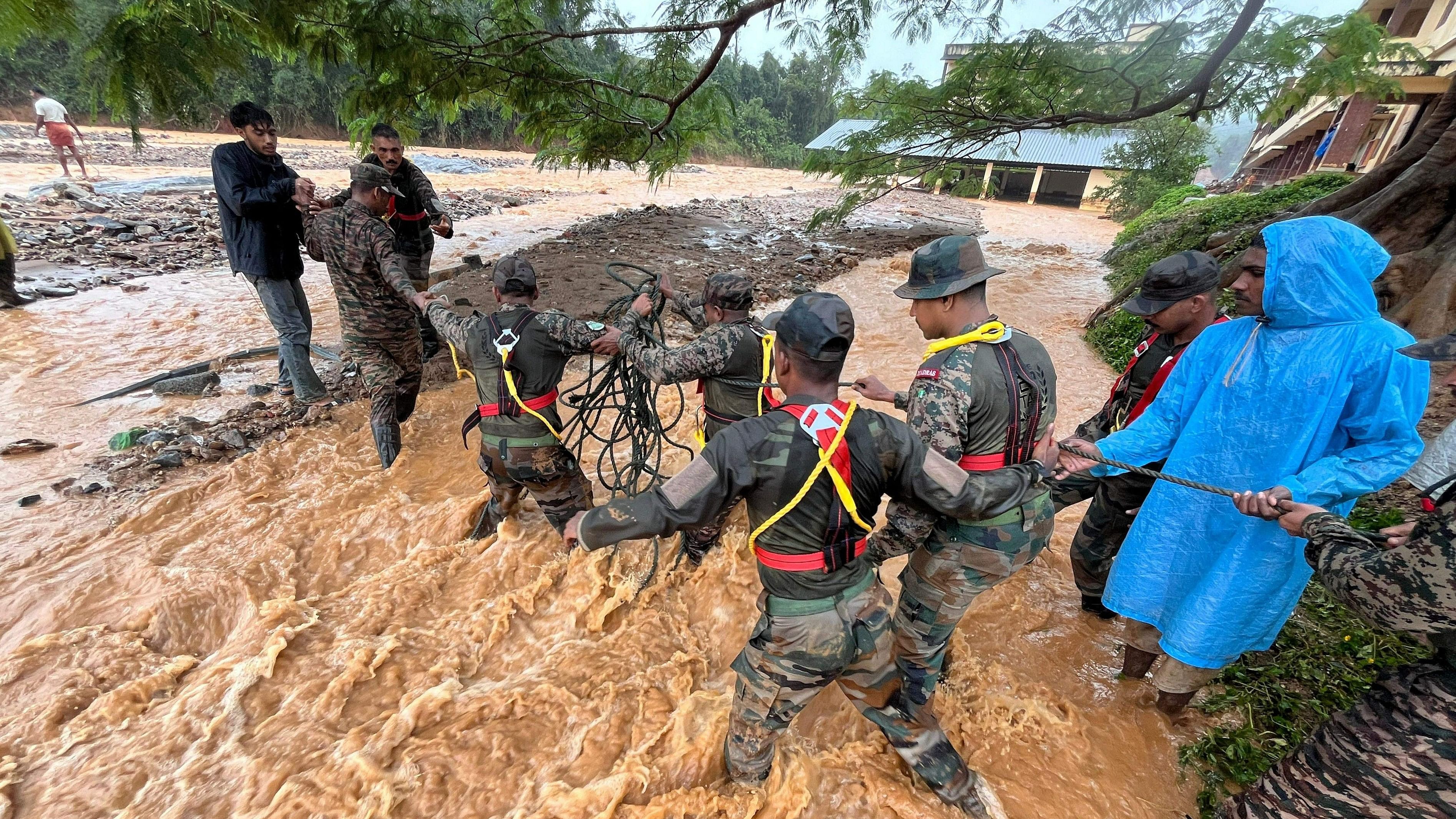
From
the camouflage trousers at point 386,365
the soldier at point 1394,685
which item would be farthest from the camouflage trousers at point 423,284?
the soldier at point 1394,685

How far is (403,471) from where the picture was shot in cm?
472

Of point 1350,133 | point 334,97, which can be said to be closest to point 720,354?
point 1350,133

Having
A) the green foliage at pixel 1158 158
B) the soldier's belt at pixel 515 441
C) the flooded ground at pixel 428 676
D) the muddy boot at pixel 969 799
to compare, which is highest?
the green foliage at pixel 1158 158

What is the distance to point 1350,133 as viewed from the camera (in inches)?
677

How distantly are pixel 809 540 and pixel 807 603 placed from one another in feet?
0.82

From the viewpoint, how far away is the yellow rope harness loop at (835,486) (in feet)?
5.83

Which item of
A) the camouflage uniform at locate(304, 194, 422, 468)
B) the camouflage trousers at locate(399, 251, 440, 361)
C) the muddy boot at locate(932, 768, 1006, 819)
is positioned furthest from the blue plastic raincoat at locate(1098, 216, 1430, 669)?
the camouflage trousers at locate(399, 251, 440, 361)

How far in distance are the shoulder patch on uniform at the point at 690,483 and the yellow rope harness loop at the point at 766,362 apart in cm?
139

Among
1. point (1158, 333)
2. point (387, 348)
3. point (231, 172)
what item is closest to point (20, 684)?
point (387, 348)

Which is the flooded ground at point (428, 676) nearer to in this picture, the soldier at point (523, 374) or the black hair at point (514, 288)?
the soldier at point (523, 374)

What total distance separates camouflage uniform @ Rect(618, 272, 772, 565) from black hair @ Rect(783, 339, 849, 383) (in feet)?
3.77

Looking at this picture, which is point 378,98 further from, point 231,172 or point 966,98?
point 966,98

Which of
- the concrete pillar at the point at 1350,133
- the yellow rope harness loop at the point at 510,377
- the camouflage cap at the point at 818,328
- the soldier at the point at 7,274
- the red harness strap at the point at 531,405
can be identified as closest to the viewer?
the camouflage cap at the point at 818,328

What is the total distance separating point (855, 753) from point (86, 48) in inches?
240
